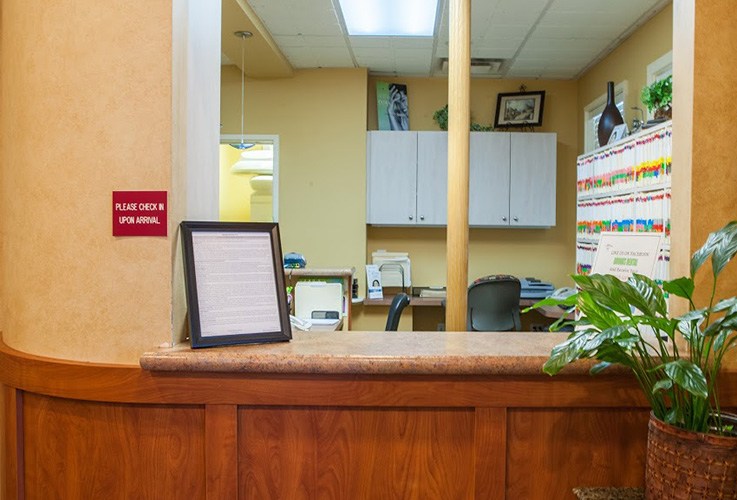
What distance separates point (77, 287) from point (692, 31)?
5.52ft

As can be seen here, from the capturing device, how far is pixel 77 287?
4.76 ft

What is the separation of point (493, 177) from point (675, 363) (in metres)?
4.31

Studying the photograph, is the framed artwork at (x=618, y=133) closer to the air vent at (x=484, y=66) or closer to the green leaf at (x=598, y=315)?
the air vent at (x=484, y=66)

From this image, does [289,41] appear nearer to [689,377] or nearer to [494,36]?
[494,36]

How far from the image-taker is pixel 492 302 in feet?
13.6

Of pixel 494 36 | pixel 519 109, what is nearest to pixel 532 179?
pixel 519 109

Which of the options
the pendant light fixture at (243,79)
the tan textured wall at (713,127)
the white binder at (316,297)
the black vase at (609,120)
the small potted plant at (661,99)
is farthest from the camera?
the pendant light fixture at (243,79)

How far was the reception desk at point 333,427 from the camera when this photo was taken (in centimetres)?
141

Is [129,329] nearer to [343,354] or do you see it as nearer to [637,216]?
[343,354]

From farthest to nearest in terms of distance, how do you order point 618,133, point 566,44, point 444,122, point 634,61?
point 444,122, point 566,44, point 634,61, point 618,133

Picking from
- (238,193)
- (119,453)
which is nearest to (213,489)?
(119,453)

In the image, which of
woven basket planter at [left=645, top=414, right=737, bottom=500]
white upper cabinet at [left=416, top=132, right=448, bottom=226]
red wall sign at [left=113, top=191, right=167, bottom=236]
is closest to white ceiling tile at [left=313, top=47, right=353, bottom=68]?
white upper cabinet at [left=416, top=132, right=448, bottom=226]

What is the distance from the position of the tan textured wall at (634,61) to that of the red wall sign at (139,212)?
3.60m

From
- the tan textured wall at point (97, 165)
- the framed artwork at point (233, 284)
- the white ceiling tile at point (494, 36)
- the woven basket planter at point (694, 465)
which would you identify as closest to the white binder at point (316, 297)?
the white ceiling tile at point (494, 36)
